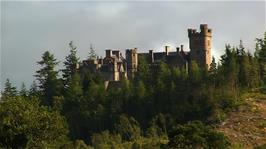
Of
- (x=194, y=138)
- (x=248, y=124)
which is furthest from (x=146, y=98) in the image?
(x=194, y=138)

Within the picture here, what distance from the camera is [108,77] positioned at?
355 feet

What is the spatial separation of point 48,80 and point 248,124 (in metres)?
35.1

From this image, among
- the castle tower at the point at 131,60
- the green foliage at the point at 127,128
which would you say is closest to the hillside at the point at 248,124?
the green foliage at the point at 127,128

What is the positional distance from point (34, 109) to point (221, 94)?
3549cm

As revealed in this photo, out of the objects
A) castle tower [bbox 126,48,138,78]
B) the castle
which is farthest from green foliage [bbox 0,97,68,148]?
castle tower [bbox 126,48,138,78]

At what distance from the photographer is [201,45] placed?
358 ft

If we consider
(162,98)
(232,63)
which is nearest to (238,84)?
(232,63)

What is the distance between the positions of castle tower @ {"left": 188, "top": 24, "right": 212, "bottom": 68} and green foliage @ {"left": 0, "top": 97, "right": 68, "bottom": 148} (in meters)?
53.0

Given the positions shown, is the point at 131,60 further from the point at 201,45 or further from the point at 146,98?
the point at 146,98

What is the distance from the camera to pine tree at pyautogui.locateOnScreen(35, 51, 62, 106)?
334 ft

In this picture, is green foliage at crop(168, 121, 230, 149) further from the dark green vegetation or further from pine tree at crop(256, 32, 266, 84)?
pine tree at crop(256, 32, 266, 84)

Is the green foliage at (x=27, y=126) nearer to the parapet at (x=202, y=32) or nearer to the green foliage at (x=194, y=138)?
the green foliage at (x=194, y=138)

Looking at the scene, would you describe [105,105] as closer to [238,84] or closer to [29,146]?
[238,84]

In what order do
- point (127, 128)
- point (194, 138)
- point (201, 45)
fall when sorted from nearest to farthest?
1. point (194, 138)
2. point (127, 128)
3. point (201, 45)
